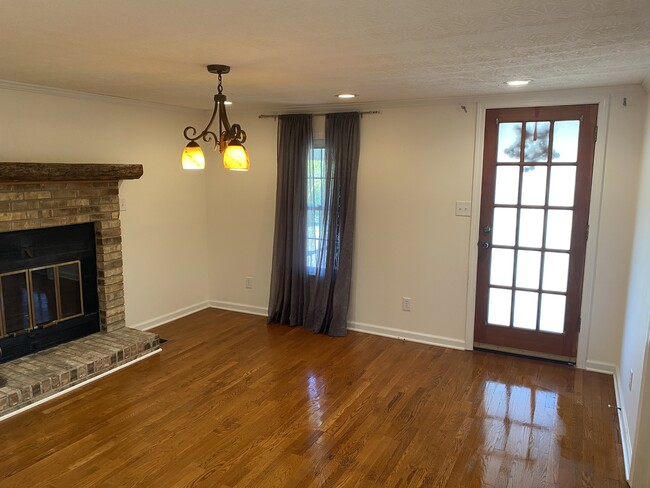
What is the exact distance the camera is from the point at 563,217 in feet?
13.1

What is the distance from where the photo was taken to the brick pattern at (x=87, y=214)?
367 cm

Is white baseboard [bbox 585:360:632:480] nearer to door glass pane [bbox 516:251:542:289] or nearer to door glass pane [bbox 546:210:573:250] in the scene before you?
door glass pane [bbox 516:251:542:289]

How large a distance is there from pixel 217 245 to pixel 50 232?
1.92 m

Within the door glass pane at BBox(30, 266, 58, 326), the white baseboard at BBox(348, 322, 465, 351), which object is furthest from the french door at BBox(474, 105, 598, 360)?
the door glass pane at BBox(30, 266, 58, 326)

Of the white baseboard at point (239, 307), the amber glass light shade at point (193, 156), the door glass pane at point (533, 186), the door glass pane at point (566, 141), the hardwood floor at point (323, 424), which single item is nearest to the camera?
the hardwood floor at point (323, 424)

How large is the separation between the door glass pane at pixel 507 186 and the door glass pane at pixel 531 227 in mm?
144

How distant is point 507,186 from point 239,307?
10.3 ft

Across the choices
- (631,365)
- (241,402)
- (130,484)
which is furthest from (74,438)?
(631,365)

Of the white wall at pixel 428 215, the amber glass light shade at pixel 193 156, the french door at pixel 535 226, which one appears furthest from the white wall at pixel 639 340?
the amber glass light shade at pixel 193 156

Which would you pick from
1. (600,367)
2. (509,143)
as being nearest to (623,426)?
(600,367)

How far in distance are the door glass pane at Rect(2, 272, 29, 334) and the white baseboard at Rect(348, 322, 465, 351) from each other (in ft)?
→ 9.40

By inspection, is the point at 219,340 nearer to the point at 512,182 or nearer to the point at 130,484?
the point at 130,484

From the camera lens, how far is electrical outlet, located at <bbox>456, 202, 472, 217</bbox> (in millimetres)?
4305

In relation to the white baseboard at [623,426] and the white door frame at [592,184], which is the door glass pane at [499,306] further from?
the white baseboard at [623,426]
